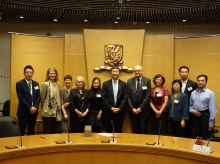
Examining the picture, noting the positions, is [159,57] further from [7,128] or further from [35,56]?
[7,128]

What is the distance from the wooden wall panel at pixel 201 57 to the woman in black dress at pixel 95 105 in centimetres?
179

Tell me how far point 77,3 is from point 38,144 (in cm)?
386

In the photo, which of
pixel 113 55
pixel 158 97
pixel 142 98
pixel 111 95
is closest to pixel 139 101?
pixel 142 98

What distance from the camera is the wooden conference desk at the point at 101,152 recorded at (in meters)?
2.82

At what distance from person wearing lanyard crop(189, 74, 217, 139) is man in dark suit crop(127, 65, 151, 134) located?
0.86 m

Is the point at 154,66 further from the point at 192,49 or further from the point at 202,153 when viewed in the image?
the point at 202,153

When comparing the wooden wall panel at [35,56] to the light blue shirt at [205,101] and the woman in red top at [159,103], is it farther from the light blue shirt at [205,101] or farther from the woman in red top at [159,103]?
the light blue shirt at [205,101]

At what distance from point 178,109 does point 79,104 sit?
182 centimetres

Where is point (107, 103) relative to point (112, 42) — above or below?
below

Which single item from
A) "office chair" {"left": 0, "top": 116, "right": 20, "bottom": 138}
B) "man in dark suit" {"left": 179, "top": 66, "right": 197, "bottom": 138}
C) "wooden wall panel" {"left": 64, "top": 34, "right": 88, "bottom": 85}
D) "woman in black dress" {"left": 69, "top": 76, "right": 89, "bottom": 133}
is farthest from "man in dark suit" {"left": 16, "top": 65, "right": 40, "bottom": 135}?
"man in dark suit" {"left": 179, "top": 66, "right": 197, "bottom": 138}

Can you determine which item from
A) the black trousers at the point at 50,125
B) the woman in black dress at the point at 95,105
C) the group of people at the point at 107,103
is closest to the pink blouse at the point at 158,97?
the group of people at the point at 107,103

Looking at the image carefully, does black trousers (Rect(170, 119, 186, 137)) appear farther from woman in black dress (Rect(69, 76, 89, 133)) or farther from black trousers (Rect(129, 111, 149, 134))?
woman in black dress (Rect(69, 76, 89, 133))

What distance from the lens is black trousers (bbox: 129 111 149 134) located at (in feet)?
17.9

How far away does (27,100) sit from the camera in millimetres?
5211
